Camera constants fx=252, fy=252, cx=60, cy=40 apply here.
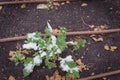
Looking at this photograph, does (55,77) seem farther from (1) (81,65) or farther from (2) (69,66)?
(1) (81,65)

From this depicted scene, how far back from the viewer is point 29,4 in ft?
14.0

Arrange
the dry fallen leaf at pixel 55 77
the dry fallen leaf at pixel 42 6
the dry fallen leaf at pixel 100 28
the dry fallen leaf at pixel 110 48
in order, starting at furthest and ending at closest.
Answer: the dry fallen leaf at pixel 42 6
the dry fallen leaf at pixel 100 28
the dry fallen leaf at pixel 110 48
the dry fallen leaf at pixel 55 77

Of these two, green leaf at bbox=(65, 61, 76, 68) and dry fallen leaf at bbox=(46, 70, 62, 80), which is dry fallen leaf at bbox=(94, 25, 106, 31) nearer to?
green leaf at bbox=(65, 61, 76, 68)

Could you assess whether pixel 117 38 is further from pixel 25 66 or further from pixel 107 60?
pixel 25 66

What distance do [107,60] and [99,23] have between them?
0.72 m

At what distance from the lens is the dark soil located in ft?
11.3

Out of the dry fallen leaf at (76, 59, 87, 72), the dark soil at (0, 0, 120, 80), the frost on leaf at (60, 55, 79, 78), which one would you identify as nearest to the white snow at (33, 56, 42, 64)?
the dark soil at (0, 0, 120, 80)

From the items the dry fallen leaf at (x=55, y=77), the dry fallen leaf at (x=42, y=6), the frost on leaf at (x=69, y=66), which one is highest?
the dry fallen leaf at (x=42, y=6)

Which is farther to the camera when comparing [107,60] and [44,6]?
[44,6]

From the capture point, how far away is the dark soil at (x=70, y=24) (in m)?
3.44

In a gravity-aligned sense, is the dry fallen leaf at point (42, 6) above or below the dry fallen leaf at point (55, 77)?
above

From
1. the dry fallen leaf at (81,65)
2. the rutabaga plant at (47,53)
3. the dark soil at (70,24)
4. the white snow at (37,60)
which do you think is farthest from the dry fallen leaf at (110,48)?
the white snow at (37,60)

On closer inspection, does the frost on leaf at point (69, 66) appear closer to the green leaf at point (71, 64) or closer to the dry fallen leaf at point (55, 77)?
the green leaf at point (71, 64)

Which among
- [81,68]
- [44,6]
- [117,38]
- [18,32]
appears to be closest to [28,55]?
[18,32]
